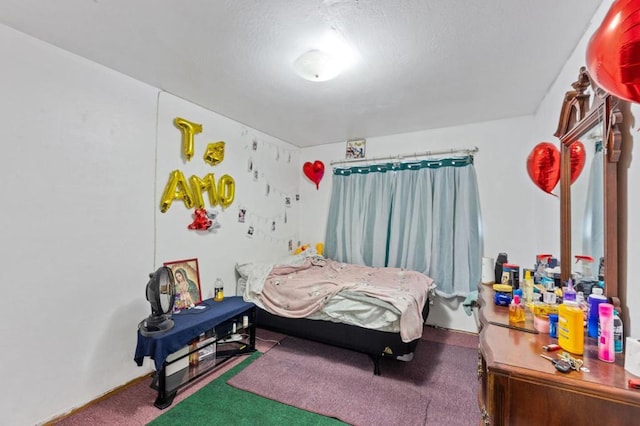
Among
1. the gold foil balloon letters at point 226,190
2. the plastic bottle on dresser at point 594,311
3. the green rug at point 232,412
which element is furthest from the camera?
the gold foil balloon letters at point 226,190

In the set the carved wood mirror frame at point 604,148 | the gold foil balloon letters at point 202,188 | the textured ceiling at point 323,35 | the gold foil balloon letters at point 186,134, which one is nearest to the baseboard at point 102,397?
the gold foil balloon letters at point 202,188

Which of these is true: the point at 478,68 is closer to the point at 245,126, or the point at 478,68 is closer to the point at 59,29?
the point at 245,126

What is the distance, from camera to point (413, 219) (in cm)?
343

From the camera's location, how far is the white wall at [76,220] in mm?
1651

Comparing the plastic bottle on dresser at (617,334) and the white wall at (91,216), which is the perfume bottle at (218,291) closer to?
the white wall at (91,216)

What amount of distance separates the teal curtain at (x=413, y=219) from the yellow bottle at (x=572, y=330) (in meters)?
2.22

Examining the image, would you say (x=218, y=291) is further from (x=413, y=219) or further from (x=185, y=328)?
(x=413, y=219)

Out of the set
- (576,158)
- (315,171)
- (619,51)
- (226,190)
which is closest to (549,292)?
(576,158)

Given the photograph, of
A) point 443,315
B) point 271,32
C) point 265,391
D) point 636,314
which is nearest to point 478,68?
point 271,32

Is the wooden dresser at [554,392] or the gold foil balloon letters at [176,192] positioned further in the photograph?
the gold foil balloon letters at [176,192]

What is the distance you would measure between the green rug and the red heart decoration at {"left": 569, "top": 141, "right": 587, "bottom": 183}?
210 cm

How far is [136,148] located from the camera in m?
2.24

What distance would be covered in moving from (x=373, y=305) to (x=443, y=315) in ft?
5.03

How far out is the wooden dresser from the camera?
0.83 meters
